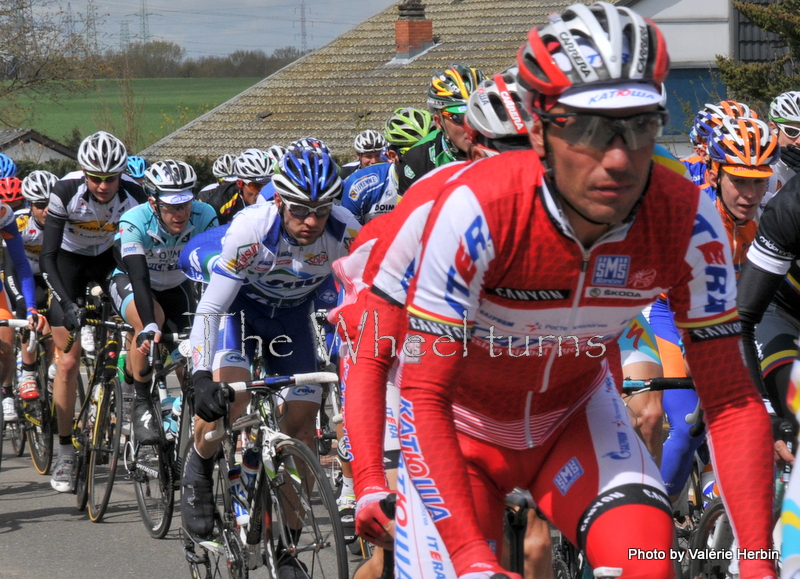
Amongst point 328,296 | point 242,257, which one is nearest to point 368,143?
point 328,296

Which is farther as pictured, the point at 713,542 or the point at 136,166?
the point at 136,166

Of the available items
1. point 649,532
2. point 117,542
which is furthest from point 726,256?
point 117,542

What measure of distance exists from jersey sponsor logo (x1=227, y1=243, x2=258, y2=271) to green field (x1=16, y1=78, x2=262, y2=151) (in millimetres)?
33072

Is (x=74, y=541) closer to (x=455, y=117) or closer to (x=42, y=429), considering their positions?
(x=42, y=429)

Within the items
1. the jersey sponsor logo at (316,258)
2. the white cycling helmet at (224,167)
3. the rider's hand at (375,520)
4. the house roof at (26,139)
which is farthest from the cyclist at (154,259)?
the house roof at (26,139)

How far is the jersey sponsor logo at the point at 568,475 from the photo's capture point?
288 centimetres

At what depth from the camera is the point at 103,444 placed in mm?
7547

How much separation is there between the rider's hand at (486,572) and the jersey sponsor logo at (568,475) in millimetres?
574

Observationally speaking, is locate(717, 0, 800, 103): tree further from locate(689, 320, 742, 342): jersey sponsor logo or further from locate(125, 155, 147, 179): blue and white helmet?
locate(689, 320, 742, 342): jersey sponsor logo

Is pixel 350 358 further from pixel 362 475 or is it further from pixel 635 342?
pixel 635 342

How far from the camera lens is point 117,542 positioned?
677cm

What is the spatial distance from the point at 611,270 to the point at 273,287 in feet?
11.2

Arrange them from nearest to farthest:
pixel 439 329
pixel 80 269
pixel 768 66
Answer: pixel 439 329 < pixel 80 269 < pixel 768 66

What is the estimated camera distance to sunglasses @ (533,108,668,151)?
2379 mm
